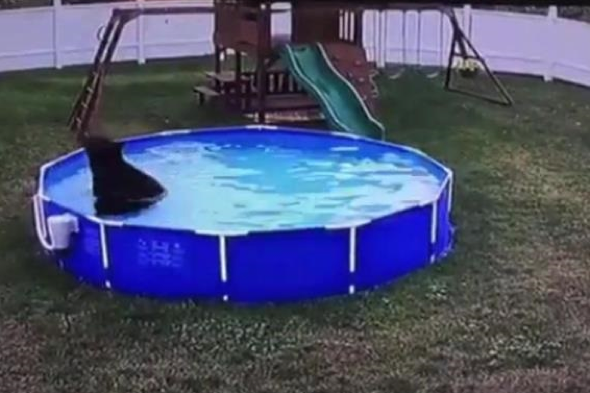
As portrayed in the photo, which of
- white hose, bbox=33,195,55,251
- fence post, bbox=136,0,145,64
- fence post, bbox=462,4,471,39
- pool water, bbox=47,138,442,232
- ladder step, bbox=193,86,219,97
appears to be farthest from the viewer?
fence post, bbox=136,0,145,64

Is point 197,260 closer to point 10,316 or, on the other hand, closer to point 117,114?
point 10,316

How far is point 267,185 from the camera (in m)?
8.00

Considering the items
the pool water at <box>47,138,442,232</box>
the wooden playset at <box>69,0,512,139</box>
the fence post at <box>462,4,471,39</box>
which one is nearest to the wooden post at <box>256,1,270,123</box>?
the wooden playset at <box>69,0,512,139</box>

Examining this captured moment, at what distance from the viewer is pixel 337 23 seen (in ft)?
37.1

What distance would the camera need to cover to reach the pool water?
22.3 ft

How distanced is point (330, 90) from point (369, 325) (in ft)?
16.7

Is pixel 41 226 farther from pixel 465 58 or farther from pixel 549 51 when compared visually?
pixel 549 51

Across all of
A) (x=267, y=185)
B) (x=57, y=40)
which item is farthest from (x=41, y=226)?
(x=57, y=40)

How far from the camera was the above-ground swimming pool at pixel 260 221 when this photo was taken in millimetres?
5715

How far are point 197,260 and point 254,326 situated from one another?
59 cm

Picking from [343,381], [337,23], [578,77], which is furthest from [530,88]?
[343,381]

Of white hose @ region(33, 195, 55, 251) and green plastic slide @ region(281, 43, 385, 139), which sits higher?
green plastic slide @ region(281, 43, 385, 139)

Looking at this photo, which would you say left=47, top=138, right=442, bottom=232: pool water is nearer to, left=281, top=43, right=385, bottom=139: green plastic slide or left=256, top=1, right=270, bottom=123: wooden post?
left=281, top=43, right=385, bottom=139: green plastic slide

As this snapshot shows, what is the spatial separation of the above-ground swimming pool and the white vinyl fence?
5.18 metres
